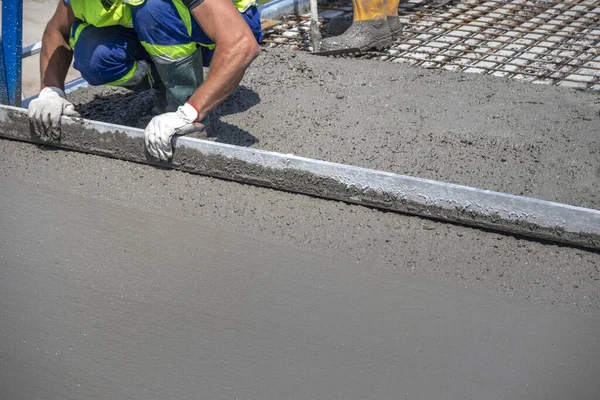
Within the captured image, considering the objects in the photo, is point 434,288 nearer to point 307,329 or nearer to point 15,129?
point 307,329

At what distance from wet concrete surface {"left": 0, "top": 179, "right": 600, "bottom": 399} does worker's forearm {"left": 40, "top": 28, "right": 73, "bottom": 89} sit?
0.68 meters

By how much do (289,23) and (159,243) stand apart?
2.45 meters

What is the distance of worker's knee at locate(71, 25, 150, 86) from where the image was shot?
2.99 metres

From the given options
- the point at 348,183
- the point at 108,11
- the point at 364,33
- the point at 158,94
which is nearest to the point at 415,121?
the point at 348,183

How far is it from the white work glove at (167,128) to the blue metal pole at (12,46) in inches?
33.8

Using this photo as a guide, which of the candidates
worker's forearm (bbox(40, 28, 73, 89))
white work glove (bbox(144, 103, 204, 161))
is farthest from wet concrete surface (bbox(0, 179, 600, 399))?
worker's forearm (bbox(40, 28, 73, 89))

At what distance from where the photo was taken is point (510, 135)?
125 inches

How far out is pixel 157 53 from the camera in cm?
291

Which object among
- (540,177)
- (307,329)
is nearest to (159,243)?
(307,329)

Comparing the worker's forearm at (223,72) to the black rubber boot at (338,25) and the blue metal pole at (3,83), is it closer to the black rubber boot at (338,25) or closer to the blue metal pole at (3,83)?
the blue metal pole at (3,83)

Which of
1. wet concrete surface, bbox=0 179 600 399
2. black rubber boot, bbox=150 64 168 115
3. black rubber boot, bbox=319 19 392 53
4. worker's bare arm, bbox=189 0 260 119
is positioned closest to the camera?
wet concrete surface, bbox=0 179 600 399

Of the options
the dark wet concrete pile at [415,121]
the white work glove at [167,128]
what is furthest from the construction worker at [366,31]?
the white work glove at [167,128]

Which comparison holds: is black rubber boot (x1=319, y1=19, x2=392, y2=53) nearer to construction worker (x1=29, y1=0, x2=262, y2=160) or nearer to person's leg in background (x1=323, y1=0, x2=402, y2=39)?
person's leg in background (x1=323, y1=0, x2=402, y2=39)

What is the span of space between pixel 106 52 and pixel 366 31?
1.57 metres
